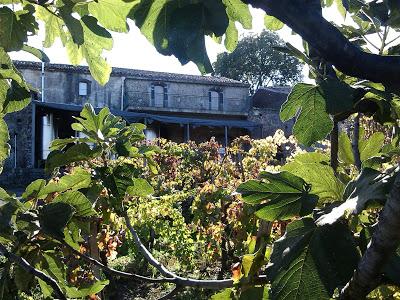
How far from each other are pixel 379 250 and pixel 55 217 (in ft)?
2.07

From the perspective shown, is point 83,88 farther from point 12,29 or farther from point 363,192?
point 363,192

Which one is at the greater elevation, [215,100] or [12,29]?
[215,100]

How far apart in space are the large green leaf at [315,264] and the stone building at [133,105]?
774 inches

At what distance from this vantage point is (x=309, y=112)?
0.71 meters

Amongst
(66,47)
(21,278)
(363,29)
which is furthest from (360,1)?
(21,278)

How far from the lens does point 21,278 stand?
1.13m

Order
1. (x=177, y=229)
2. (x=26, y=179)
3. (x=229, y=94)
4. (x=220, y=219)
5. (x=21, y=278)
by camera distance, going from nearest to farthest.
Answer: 1. (x=21, y=278)
2. (x=220, y=219)
3. (x=177, y=229)
4. (x=26, y=179)
5. (x=229, y=94)

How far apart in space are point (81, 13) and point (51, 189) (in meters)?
0.42

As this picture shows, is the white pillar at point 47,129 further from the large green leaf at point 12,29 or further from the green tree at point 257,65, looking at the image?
the large green leaf at point 12,29

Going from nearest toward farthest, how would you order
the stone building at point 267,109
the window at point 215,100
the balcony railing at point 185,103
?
the stone building at point 267,109
the balcony railing at point 185,103
the window at point 215,100

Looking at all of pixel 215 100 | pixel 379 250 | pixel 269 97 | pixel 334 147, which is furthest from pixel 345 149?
pixel 269 97

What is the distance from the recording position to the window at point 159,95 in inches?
1027

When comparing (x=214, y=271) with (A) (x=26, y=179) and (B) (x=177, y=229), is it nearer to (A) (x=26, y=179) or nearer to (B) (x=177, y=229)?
(B) (x=177, y=229)

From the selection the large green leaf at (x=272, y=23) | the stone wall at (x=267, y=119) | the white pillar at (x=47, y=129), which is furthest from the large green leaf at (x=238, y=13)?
the stone wall at (x=267, y=119)
